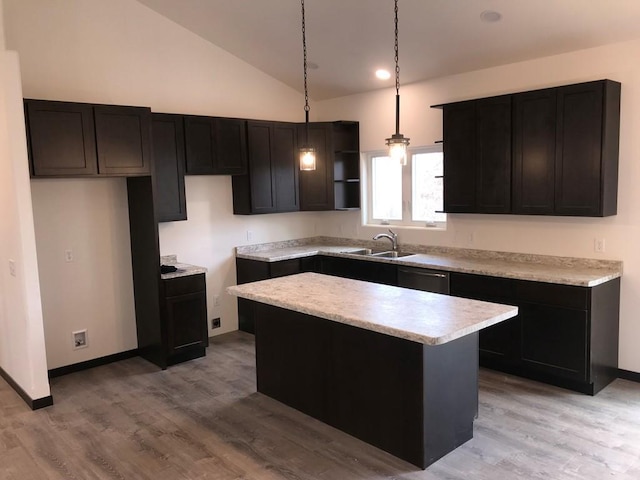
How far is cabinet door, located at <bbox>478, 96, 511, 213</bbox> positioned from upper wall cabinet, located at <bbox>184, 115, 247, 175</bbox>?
2.47m

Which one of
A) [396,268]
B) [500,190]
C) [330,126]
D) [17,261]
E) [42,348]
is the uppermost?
[330,126]

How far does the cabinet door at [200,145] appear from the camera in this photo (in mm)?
5180

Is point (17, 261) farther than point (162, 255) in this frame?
No

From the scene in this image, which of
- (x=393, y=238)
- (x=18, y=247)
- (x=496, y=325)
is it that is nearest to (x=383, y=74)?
(x=393, y=238)

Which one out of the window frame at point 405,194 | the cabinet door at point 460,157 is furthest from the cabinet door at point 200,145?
the cabinet door at point 460,157

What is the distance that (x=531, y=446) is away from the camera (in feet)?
10.7

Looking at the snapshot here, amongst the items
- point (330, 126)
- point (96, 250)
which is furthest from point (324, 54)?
point (96, 250)

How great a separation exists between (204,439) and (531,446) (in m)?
2.13

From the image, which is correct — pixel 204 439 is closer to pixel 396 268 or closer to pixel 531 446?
pixel 531 446

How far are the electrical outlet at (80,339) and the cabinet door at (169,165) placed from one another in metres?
1.29

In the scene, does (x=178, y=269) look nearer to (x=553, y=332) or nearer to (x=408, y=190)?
(x=408, y=190)

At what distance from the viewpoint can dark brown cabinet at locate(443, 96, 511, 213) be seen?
4.55m

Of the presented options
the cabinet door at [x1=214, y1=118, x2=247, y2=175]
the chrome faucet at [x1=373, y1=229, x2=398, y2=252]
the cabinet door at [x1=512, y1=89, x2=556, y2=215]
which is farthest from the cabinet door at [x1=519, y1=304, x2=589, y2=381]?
the cabinet door at [x1=214, y1=118, x2=247, y2=175]

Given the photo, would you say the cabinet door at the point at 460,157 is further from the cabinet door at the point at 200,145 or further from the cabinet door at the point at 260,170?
the cabinet door at the point at 200,145
